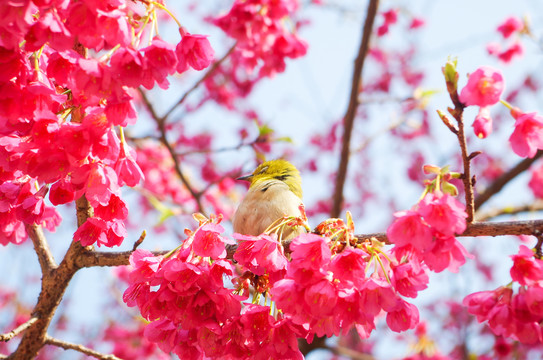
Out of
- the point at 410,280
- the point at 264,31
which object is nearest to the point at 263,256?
the point at 410,280

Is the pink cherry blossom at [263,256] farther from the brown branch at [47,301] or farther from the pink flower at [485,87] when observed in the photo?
the brown branch at [47,301]

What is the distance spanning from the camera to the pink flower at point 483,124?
4.61 ft

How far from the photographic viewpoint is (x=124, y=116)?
1.36 meters

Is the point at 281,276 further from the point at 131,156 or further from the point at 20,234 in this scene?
the point at 20,234

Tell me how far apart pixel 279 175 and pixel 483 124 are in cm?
236

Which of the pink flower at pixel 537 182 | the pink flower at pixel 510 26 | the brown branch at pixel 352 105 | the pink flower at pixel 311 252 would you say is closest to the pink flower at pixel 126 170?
the pink flower at pixel 311 252

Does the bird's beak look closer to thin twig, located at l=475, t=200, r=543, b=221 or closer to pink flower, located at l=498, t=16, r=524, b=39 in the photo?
thin twig, located at l=475, t=200, r=543, b=221

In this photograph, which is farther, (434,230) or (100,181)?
(100,181)

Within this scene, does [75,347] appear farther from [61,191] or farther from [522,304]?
[522,304]

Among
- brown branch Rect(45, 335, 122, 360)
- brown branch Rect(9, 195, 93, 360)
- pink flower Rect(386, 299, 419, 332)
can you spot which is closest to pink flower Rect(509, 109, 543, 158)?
pink flower Rect(386, 299, 419, 332)

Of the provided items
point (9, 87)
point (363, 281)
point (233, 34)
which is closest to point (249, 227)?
point (233, 34)

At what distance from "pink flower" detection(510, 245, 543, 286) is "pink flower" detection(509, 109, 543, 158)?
0.30m

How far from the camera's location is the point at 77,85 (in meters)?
1.33

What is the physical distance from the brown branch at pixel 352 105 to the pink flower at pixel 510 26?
1.55 metres
